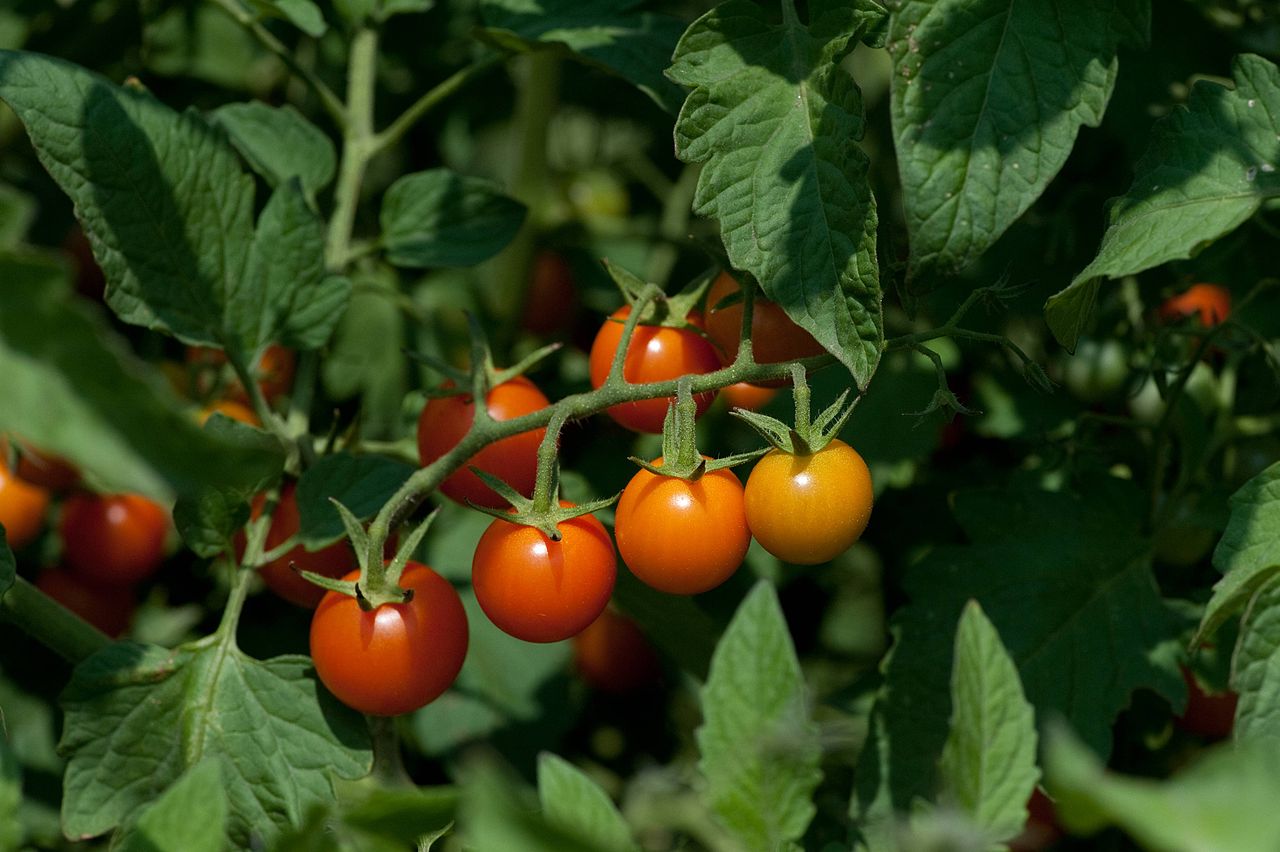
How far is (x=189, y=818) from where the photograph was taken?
0.62m

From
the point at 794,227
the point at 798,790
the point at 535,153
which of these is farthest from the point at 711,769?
the point at 535,153

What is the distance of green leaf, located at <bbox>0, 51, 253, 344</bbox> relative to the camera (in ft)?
2.95

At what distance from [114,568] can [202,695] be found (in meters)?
0.40

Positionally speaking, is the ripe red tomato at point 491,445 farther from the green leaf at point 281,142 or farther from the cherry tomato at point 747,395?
the green leaf at point 281,142

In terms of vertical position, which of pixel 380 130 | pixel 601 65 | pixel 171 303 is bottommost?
pixel 380 130

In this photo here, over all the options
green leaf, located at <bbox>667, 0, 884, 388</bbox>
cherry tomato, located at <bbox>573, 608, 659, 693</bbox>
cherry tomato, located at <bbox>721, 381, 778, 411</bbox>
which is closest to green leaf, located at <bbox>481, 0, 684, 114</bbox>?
green leaf, located at <bbox>667, 0, 884, 388</bbox>

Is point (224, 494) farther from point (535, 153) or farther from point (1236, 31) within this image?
point (1236, 31)

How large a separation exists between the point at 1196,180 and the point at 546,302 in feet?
2.81

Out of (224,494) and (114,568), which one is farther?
(114,568)

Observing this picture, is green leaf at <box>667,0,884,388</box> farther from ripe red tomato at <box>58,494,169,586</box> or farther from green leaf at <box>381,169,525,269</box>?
ripe red tomato at <box>58,494,169,586</box>

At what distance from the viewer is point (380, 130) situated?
1544mm

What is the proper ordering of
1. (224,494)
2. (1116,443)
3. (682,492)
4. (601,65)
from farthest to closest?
1. (1116,443)
2. (601,65)
3. (224,494)
4. (682,492)

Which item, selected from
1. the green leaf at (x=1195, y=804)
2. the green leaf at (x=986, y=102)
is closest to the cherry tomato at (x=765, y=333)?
the green leaf at (x=986, y=102)

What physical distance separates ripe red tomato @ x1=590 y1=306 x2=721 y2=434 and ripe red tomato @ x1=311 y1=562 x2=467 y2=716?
7.8 inches
